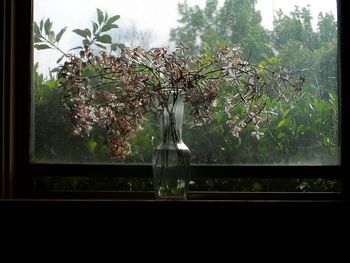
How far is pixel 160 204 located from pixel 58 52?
647 millimetres

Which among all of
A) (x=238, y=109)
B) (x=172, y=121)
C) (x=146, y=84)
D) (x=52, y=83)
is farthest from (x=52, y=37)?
(x=238, y=109)

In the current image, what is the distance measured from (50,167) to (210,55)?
65cm

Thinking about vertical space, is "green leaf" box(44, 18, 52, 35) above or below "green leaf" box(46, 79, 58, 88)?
above

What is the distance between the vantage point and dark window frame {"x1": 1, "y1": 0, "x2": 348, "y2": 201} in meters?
2.02

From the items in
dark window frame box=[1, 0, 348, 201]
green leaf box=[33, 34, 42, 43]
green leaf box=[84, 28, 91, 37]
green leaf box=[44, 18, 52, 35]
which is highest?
green leaf box=[44, 18, 52, 35]

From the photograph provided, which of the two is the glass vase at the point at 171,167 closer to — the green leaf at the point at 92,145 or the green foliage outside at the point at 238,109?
the green foliage outside at the point at 238,109

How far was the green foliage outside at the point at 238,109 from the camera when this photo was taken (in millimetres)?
Answer: 2051

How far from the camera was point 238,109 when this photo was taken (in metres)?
2.06

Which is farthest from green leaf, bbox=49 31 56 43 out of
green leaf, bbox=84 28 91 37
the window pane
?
green leaf, bbox=84 28 91 37

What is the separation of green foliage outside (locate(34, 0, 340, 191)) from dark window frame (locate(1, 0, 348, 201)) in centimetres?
3

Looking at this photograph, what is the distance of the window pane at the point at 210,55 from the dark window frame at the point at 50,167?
0.03 metres

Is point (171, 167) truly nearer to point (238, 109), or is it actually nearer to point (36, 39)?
point (238, 109)

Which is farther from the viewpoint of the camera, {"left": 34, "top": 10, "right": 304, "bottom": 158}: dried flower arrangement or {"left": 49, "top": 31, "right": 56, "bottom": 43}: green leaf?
{"left": 49, "top": 31, "right": 56, "bottom": 43}: green leaf

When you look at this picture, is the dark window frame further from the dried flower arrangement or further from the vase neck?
the vase neck
